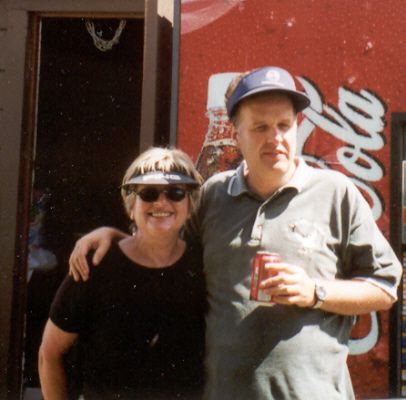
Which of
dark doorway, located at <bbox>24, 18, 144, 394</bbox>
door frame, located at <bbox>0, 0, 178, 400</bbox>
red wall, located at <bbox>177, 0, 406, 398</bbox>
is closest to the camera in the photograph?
red wall, located at <bbox>177, 0, 406, 398</bbox>

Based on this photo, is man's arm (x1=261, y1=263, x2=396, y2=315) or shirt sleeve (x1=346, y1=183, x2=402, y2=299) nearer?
man's arm (x1=261, y1=263, x2=396, y2=315)

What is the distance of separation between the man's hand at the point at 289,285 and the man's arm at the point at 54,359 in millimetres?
700

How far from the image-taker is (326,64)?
3.27 meters

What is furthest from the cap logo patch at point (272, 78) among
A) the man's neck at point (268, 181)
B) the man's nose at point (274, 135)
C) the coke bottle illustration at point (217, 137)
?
the coke bottle illustration at point (217, 137)

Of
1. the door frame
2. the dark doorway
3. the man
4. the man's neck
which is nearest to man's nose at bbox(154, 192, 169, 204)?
the man

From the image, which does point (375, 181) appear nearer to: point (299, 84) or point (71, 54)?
point (299, 84)

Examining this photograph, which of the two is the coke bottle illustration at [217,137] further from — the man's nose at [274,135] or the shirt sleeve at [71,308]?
the shirt sleeve at [71,308]

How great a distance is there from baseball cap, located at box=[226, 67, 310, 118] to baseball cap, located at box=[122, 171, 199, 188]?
1.07ft

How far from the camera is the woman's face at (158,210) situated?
1957 millimetres

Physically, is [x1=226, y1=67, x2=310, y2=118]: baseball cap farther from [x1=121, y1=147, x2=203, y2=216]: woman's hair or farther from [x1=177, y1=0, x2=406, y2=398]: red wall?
[x1=177, y1=0, x2=406, y2=398]: red wall

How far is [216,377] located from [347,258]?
608 millimetres

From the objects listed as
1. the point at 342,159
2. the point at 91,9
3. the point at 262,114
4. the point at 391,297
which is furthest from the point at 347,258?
the point at 91,9

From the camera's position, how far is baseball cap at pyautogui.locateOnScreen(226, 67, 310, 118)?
1.95 m

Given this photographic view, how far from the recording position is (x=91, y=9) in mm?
3949
